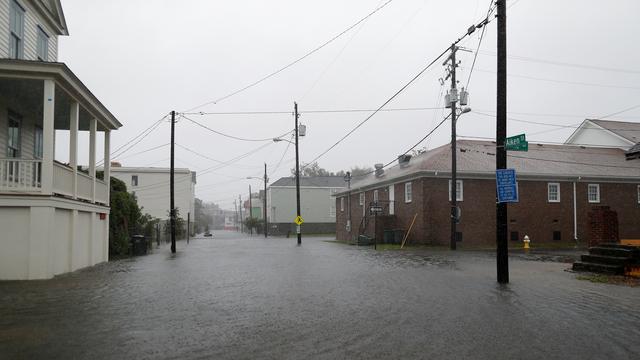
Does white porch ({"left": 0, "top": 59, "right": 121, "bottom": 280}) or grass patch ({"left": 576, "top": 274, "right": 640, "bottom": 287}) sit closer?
grass patch ({"left": 576, "top": 274, "right": 640, "bottom": 287})

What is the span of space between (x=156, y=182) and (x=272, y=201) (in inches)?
688

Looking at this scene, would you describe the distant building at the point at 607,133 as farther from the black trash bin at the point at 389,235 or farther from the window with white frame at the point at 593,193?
the black trash bin at the point at 389,235

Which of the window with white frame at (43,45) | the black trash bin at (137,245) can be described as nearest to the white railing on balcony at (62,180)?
the window with white frame at (43,45)

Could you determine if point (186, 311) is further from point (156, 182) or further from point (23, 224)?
point (156, 182)

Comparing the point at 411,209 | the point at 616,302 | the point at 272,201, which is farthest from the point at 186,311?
the point at 272,201

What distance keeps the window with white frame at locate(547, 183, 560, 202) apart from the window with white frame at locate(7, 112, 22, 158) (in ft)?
102

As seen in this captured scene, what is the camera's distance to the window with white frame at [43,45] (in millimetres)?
20366

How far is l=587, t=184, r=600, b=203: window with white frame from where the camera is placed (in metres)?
36.7

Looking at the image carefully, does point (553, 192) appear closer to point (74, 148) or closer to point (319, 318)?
point (74, 148)

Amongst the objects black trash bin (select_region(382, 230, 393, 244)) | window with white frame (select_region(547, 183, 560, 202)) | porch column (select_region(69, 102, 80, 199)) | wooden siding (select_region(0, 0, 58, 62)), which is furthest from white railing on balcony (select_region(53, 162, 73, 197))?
window with white frame (select_region(547, 183, 560, 202))

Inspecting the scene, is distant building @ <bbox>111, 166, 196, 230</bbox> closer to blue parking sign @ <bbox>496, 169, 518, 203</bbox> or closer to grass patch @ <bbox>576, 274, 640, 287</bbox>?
blue parking sign @ <bbox>496, 169, 518, 203</bbox>

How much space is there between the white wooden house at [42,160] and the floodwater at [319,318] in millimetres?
1175

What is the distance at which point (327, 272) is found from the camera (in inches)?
648

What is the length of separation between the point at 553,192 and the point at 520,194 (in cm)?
274
